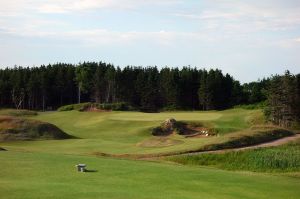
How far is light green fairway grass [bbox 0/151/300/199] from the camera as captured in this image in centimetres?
1906

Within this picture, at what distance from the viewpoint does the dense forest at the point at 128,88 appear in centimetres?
12031

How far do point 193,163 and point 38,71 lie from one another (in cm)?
10783

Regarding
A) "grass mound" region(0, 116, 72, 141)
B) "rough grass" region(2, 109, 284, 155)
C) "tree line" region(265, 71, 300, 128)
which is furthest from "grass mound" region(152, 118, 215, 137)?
"grass mound" region(0, 116, 72, 141)

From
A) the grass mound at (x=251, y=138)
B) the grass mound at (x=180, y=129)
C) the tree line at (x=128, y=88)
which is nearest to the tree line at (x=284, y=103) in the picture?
the grass mound at (x=180, y=129)

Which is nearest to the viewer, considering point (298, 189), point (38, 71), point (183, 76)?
point (298, 189)

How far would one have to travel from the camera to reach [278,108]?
72.2 metres

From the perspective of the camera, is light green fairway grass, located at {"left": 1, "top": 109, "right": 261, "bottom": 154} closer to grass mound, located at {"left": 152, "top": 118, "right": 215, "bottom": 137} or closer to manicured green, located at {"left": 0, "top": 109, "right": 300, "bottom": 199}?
grass mound, located at {"left": 152, "top": 118, "right": 215, "bottom": 137}

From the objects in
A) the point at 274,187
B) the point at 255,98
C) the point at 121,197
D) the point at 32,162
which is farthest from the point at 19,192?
the point at 255,98

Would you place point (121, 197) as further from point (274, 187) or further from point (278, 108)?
point (278, 108)

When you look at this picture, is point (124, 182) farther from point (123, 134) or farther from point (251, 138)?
point (123, 134)

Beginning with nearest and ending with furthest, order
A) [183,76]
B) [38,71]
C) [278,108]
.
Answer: [278,108]
[183,76]
[38,71]

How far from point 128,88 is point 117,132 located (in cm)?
6306

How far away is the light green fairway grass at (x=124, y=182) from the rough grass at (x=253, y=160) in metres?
7.26

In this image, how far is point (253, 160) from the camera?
37.2 m
